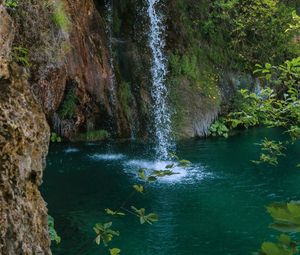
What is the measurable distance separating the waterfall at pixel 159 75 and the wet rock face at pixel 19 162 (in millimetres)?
12047

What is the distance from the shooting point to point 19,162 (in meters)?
2.39

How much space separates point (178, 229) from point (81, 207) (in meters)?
2.10

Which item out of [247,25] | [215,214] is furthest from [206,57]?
[215,214]

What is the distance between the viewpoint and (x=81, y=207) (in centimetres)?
838

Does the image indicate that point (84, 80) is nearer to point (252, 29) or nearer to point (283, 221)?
point (252, 29)

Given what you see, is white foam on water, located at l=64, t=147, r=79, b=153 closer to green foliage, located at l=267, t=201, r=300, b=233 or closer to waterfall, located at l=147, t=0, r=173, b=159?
waterfall, located at l=147, t=0, r=173, b=159

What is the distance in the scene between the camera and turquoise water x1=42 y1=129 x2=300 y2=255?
22.4ft

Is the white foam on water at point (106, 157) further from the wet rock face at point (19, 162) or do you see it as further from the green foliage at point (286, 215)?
the green foliage at point (286, 215)

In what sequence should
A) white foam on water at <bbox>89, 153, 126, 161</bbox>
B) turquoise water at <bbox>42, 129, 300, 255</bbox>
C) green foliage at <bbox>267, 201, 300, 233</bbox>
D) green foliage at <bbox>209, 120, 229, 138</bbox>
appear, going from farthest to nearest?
green foliage at <bbox>209, 120, 229, 138</bbox> < white foam on water at <bbox>89, 153, 126, 161</bbox> < turquoise water at <bbox>42, 129, 300, 255</bbox> < green foliage at <bbox>267, 201, 300, 233</bbox>

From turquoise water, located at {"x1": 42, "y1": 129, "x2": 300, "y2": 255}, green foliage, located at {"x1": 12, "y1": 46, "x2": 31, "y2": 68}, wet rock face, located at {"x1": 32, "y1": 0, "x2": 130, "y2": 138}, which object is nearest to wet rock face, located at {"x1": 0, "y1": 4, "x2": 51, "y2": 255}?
green foliage, located at {"x1": 12, "y1": 46, "x2": 31, "y2": 68}

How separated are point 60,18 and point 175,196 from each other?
5164 millimetres

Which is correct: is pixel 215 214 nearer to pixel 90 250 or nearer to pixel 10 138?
pixel 90 250

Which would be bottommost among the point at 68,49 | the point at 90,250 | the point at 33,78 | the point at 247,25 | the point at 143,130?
the point at 90,250

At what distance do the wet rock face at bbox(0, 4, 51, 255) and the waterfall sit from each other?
1205 centimetres
